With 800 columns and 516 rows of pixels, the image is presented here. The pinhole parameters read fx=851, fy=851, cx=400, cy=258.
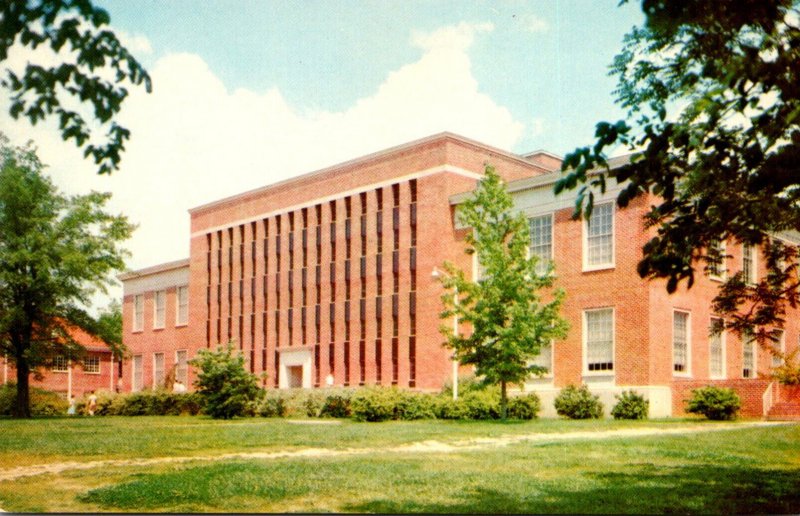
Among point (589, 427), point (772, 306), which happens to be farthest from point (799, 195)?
point (589, 427)

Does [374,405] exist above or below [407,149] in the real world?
below

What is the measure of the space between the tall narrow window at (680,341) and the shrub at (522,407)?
5881 millimetres

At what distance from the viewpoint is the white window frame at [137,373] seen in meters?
57.3

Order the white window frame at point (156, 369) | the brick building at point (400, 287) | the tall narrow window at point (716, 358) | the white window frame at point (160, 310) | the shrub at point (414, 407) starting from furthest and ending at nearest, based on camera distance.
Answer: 1. the white window frame at point (160, 310)
2. the white window frame at point (156, 369)
3. the tall narrow window at point (716, 358)
4. the brick building at point (400, 287)
5. the shrub at point (414, 407)

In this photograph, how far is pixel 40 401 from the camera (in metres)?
44.4

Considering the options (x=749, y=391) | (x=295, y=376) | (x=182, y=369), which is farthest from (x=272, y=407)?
(x=182, y=369)

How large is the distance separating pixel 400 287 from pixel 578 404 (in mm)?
11499

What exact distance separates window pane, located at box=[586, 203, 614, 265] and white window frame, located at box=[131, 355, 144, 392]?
36081mm

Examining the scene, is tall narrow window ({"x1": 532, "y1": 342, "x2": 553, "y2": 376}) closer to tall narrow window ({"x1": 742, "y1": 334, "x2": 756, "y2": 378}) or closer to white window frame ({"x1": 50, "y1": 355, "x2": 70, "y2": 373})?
tall narrow window ({"x1": 742, "y1": 334, "x2": 756, "y2": 378})

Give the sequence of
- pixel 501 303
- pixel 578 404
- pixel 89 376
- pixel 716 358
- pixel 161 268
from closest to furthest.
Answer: pixel 501 303
pixel 578 404
pixel 716 358
pixel 161 268
pixel 89 376

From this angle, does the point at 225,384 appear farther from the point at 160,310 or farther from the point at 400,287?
the point at 160,310

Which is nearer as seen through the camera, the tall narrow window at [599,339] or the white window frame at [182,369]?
the tall narrow window at [599,339]

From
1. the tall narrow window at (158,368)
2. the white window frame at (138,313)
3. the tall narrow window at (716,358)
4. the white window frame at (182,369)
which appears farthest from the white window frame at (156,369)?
the tall narrow window at (716,358)

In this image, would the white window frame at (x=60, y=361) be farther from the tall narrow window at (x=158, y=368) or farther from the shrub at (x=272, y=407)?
the tall narrow window at (x=158, y=368)
